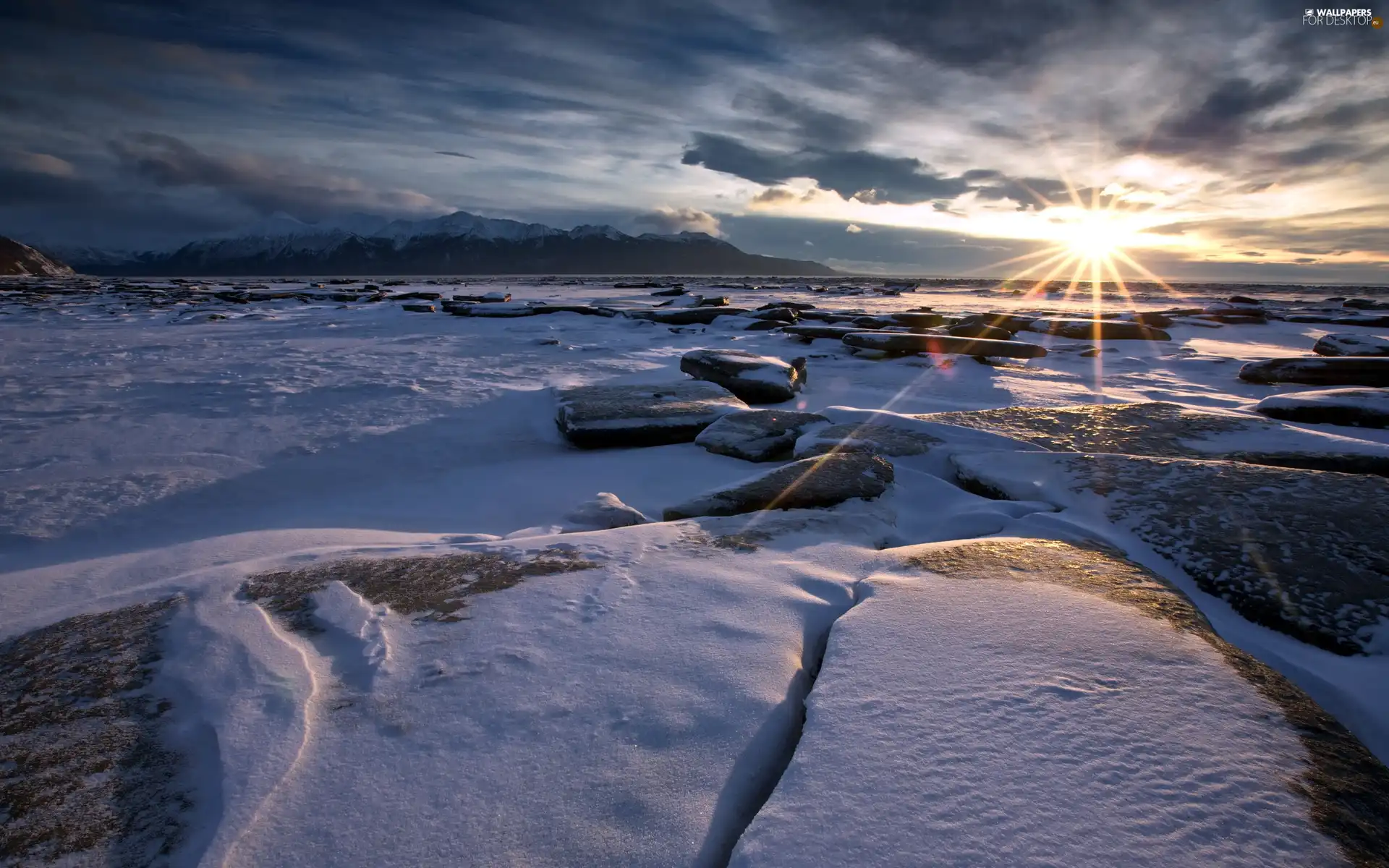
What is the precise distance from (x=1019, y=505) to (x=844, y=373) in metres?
4.04

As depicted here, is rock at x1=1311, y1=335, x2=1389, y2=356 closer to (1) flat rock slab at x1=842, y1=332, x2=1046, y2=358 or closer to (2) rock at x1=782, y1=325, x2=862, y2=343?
(1) flat rock slab at x1=842, y1=332, x2=1046, y2=358

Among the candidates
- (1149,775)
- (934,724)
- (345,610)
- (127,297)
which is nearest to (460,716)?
(345,610)

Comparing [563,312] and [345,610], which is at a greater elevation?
[563,312]

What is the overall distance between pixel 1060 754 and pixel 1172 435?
2748 millimetres

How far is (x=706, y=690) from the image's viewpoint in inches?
50.1

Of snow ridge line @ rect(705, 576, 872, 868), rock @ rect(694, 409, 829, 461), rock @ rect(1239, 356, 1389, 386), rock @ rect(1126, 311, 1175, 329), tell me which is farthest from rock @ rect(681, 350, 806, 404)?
rock @ rect(1126, 311, 1175, 329)

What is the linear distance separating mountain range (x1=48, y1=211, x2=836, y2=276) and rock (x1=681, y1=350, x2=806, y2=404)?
13624cm

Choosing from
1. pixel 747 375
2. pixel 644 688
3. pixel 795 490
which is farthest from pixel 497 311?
pixel 644 688

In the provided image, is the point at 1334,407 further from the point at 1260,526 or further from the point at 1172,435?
the point at 1260,526

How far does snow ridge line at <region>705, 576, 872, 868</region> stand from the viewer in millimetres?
961

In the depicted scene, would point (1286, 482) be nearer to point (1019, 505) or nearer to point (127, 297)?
point (1019, 505)

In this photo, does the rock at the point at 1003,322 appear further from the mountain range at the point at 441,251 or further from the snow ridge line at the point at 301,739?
the mountain range at the point at 441,251

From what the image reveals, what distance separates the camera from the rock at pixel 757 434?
330cm

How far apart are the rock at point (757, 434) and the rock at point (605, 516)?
899mm
